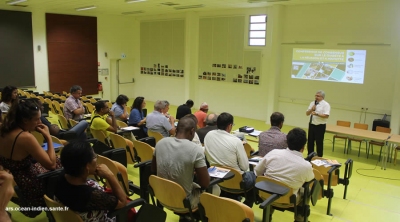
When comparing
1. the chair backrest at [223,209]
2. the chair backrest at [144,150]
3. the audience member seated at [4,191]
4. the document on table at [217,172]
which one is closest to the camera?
the audience member seated at [4,191]

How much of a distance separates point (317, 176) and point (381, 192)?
2312mm

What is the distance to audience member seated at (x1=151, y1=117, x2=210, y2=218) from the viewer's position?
9.76 ft

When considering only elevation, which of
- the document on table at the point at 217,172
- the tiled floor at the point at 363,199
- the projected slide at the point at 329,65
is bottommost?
the tiled floor at the point at 363,199

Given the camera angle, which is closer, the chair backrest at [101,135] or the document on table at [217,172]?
the document on table at [217,172]

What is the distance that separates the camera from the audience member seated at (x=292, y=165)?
10.8 feet

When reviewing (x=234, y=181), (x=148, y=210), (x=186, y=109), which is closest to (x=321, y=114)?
(x=186, y=109)

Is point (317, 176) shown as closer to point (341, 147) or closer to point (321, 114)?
point (321, 114)

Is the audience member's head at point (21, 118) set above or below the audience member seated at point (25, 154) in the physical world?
above

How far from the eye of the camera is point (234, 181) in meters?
3.61

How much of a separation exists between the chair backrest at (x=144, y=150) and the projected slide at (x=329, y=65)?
6.82 metres

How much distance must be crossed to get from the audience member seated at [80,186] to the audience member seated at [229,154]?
1.64m

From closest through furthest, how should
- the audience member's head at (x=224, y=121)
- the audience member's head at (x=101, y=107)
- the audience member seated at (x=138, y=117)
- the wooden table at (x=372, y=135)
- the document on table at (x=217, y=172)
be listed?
the document on table at (x=217, y=172) < the audience member's head at (x=224, y=121) < the audience member's head at (x=101, y=107) < the audience member seated at (x=138, y=117) < the wooden table at (x=372, y=135)

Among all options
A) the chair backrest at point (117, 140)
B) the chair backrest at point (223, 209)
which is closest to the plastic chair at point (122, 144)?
the chair backrest at point (117, 140)

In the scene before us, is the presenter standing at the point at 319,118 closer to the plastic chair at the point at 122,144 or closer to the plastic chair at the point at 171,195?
the plastic chair at the point at 122,144
